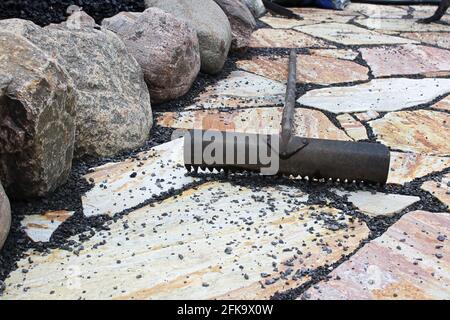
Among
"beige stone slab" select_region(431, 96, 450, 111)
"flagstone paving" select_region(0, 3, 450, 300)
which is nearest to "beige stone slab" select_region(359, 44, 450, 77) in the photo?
"beige stone slab" select_region(431, 96, 450, 111)

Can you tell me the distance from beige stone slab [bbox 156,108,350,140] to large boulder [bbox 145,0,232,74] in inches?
29.0

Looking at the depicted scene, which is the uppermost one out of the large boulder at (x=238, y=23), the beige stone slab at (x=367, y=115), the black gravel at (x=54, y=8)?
the black gravel at (x=54, y=8)

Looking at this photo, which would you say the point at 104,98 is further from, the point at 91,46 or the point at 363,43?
the point at 363,43

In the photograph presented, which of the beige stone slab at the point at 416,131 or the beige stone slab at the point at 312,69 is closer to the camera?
the beige stone slab at the point at 416,131

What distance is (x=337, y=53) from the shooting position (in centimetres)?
515

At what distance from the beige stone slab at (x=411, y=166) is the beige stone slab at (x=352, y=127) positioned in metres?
0.30

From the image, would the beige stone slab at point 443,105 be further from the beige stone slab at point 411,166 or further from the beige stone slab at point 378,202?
the beige stone slab at point 378,202

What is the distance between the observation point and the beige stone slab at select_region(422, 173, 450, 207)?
260cm

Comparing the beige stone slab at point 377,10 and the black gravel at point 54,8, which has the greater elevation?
the black gravel at point 54,8

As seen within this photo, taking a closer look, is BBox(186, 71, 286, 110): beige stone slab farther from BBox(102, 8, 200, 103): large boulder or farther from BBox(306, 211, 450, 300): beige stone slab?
BBox(306, 211, 450, 300): beige stone slab

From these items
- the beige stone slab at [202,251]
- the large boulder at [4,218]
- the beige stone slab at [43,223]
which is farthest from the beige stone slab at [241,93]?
the large boulder at [4,218]

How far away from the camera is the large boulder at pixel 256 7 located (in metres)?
6.56

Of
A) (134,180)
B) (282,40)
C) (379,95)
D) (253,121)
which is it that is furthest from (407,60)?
(134,180)
